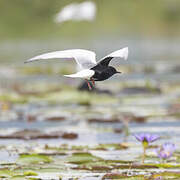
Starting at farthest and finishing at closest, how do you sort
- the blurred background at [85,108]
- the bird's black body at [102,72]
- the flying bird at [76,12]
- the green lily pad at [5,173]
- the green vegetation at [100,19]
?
the green vegetation at [100,19] → the flying bird at [76,12] → the blurred background at [85,108] → the green lily pad at [5,173] → the bird's black body at [102,72]

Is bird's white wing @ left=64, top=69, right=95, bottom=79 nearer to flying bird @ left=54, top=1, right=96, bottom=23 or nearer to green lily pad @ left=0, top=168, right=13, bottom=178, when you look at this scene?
green lily pad @ left=0, top=168, right=13, bottom=178

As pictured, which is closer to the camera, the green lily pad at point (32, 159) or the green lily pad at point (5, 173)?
the green lily pad at point (5, 173)

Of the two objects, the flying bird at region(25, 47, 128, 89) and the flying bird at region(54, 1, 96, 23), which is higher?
the flying bird at region(54, 1, 96, 23)

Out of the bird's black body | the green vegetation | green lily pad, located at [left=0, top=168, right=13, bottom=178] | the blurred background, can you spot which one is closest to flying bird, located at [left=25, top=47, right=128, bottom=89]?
the bird's black body

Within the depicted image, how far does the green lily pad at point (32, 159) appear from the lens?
4672 millimetres

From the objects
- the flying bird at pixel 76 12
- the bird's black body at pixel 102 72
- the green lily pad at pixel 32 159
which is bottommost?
the green lily pad at pixel 32 159

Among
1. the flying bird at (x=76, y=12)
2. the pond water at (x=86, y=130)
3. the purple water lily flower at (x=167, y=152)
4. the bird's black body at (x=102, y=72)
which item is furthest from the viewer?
the flying bird at (x=76, y=12)

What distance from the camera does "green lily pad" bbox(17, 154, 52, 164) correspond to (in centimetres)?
467

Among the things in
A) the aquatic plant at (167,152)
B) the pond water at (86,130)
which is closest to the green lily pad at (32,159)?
the pond water at (86,130)

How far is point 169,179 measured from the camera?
406 cm

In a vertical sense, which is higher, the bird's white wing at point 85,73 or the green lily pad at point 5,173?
the bird's white wing at point 85,73

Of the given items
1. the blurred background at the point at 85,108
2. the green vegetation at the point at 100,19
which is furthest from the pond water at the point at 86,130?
the green vegetation at the point at 100,19

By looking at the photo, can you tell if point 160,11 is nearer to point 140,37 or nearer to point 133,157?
point 140,37

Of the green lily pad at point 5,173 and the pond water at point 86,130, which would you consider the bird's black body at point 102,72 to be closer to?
the pond water at point 86,130
